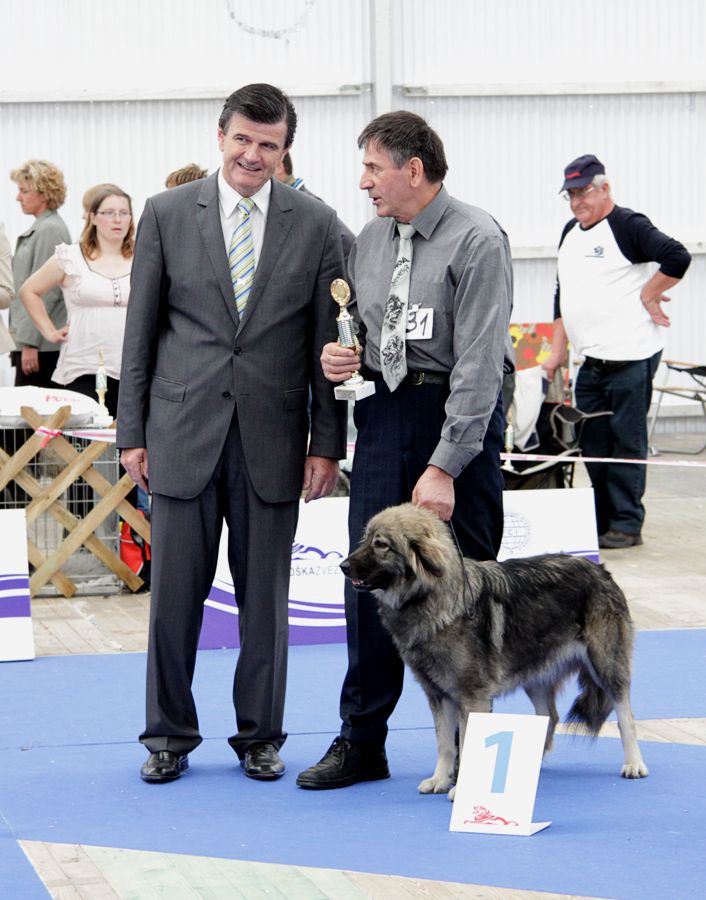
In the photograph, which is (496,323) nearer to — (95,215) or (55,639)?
(55,639)

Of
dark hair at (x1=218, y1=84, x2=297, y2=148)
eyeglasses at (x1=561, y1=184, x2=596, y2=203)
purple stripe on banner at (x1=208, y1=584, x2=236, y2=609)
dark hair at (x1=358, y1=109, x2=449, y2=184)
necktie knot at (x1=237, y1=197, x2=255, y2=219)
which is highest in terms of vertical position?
dark hair at (x1=218, y1=84, x2=297, y2=148)

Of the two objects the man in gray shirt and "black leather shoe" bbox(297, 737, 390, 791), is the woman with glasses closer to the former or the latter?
the man in gray shirt

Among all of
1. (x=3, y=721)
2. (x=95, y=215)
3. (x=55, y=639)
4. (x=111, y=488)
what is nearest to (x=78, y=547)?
(x=111, y=488)

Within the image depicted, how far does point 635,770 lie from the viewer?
3.99 m

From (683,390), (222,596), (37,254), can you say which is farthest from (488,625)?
(683,390)

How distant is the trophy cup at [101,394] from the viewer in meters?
6.55

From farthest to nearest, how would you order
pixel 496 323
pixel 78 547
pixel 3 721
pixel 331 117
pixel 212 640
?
pixel 331 117 → pixel 78 547 → pixel 212 640 → pixel 3 721 → pixel 496 323

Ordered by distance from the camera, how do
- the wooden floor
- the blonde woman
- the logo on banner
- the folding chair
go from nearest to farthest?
the wooden floor
the logo on banner
the blonde woman
the folding chair

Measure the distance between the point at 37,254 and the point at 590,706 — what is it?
485 centimetres

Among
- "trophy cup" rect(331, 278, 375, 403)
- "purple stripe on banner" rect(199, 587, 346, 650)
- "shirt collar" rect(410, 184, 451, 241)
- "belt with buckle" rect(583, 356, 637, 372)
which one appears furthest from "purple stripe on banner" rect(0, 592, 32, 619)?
"belt with buckle" rect(583, 356, 637, 372)

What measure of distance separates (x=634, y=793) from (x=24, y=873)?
60.9 inches

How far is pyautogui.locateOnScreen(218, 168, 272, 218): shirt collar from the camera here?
12.8 ft

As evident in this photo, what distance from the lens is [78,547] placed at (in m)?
6.52

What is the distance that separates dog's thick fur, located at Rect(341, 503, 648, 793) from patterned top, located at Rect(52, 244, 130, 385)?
339 cm
